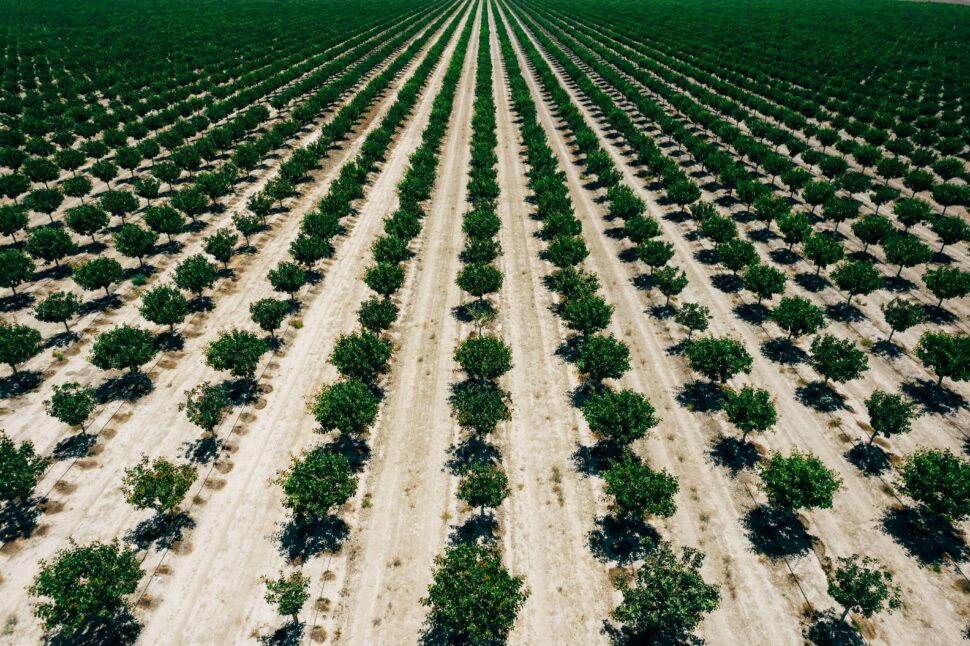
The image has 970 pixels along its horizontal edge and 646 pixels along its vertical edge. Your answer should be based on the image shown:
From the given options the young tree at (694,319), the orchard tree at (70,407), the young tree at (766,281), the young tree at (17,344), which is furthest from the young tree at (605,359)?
the young tree at (17,344)

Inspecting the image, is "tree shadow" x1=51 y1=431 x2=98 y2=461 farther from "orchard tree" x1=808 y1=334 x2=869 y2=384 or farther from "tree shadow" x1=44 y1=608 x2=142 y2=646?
"orchard tree" x1=808 y1=334 x2=869 y2=384

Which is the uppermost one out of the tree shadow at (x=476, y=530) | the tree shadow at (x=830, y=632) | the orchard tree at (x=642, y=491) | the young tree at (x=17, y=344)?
the young tree at (x=17, y=344)

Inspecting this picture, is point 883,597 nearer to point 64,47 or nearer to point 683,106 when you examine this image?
point 683,106

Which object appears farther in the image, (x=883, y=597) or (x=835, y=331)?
(x=835, y=331)

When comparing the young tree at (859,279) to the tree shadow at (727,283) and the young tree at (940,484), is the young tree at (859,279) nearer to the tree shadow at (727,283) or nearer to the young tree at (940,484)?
the tree shadow at (727,283)

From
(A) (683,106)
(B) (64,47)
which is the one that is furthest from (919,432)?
(B) (64,47)

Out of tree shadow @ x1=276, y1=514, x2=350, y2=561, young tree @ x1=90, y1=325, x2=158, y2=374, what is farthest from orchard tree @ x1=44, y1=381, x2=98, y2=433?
tree shadow @ x1=276, y1=514, x2=350, y2=561
